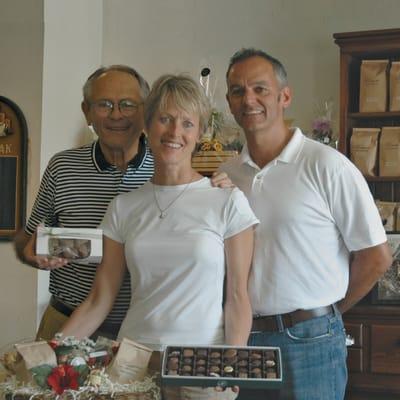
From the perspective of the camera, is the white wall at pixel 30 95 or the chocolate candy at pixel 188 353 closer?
the chocolate candy at pixel 188 353

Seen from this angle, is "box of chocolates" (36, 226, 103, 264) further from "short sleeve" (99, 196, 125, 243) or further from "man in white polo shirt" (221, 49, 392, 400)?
"man in white polo shirt" (221, 49, 392, 400)

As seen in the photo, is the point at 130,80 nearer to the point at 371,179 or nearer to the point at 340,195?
the point at 340,195

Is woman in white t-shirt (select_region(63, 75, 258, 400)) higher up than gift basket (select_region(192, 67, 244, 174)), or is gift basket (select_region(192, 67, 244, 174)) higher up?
gift basket (select_region(192, 67, 244, 174))

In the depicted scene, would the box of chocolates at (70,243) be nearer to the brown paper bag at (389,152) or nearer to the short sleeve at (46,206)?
the short sleeve at (46,206)

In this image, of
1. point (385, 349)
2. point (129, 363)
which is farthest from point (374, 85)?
point (129, 363)

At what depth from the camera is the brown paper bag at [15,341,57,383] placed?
5.02 feet

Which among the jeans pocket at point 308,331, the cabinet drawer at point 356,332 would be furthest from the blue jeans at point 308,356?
the cabinet drawer at point 356,332

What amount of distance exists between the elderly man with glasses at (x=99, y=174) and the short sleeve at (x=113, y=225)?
0.16 m

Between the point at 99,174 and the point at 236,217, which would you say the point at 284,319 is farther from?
the point at 99,174

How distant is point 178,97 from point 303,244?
53 cm

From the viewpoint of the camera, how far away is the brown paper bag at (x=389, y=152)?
11.1ft

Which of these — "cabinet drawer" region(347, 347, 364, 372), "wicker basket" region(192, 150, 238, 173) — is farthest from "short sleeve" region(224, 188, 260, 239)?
"cabinet drawer" region(347, 347, 364, 372)

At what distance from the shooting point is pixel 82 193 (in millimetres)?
2084

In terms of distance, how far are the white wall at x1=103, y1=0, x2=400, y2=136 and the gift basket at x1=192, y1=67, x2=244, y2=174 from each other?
0.44 ft
